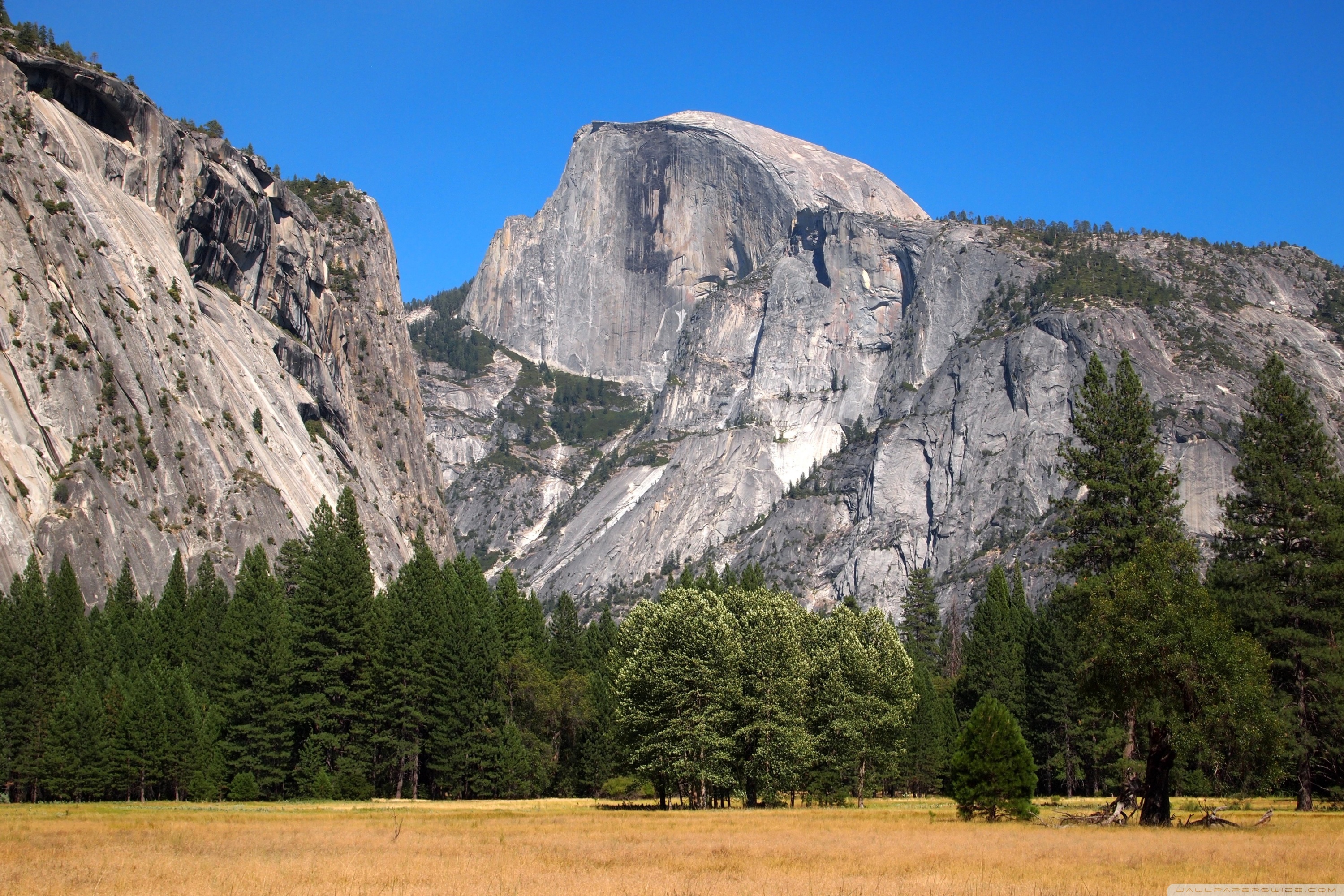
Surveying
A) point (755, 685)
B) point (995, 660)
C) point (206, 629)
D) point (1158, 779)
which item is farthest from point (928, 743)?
point (206, 629)

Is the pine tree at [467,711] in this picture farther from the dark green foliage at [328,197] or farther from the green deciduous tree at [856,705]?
the dark green foliage at [328,197]

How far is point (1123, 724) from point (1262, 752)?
11.2m

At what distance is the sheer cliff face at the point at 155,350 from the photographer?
3438 inches

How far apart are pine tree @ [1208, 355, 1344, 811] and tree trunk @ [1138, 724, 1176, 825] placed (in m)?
7.33

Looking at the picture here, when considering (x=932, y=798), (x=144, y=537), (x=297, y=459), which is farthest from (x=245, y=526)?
(x=932, y=798)

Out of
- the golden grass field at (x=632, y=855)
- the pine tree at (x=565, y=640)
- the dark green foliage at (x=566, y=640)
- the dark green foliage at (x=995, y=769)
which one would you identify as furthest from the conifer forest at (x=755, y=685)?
the dark green foliage at (x=566, y=640)

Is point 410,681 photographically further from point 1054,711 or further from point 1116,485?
point 1054,711

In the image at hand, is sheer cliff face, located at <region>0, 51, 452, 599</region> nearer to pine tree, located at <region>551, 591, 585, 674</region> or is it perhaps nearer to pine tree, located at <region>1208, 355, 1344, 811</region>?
pine tree, located at <region>551, 591, 585, 674</region>

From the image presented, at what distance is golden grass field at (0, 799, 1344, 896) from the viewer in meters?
23.0

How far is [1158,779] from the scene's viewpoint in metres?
37.3

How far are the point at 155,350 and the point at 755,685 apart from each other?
7275cm

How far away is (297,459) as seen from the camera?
388 ft

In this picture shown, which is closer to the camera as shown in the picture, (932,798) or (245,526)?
(932,798)

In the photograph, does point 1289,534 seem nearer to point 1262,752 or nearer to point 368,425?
point 1262,752
